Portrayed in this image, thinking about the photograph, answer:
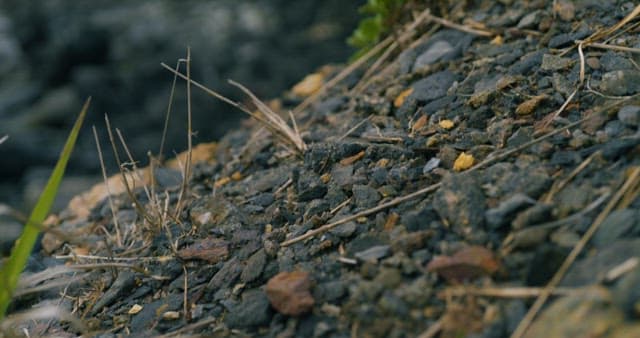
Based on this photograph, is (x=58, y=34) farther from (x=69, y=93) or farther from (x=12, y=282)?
(x=12, y=282)

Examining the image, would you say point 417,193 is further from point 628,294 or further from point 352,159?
point 628,294

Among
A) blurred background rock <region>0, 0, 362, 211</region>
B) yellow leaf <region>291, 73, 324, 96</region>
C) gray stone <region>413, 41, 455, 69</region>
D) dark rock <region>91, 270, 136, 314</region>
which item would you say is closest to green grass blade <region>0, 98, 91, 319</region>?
dark rock <region>91, 270, 136, 314</region>

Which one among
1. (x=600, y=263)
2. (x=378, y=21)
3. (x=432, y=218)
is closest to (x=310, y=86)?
(x=378, y=21)

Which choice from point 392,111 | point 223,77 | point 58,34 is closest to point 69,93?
point 58,34

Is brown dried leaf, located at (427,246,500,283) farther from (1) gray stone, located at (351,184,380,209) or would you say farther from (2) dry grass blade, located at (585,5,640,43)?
(2) dry grass blade, located at (585,5,640,43)

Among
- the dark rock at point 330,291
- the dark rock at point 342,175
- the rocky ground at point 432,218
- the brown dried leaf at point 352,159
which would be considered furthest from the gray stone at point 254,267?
the brown dried leaf at point 352,159

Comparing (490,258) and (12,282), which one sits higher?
(12,282)
